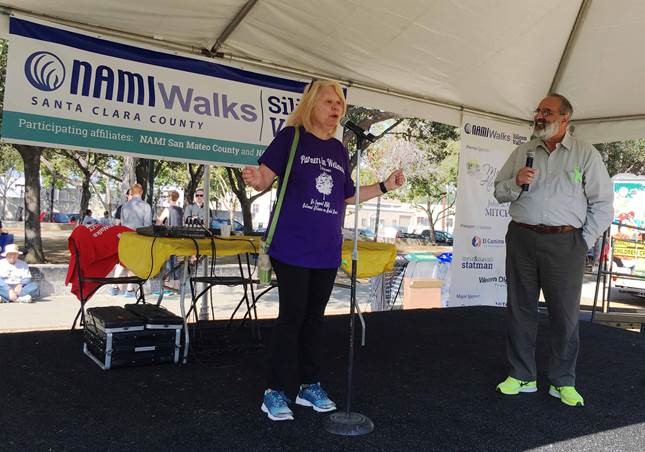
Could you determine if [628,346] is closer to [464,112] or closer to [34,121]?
[464,112]

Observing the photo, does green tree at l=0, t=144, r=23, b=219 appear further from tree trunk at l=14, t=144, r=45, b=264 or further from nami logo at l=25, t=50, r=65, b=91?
nami logo at l=25, t=50, r=65, b=91

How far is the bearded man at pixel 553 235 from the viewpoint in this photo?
291 cm

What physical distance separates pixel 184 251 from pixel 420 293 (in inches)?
169

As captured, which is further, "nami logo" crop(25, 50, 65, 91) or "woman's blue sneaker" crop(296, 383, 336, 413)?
"nami logo" crop(25, 50, 65, 91)

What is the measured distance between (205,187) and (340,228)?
253cm

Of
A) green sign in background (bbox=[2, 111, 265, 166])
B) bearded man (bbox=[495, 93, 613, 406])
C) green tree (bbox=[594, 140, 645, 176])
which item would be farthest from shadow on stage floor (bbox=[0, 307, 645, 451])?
green tree (bbox=[594, 140, 645, 176])

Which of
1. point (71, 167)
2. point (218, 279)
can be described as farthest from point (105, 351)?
point (71, 167)

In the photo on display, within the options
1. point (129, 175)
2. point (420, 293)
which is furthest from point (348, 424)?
point (129, 175)

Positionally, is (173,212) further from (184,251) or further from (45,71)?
(184,251)

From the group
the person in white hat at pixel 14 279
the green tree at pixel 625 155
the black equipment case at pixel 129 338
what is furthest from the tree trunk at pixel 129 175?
the green tree at pixel 625 155

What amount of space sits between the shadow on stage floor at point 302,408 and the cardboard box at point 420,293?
2738mm

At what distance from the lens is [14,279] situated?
8.15 m

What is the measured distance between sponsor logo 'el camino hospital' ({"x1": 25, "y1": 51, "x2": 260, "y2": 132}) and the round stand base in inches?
114

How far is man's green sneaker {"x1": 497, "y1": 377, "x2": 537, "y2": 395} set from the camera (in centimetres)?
307
